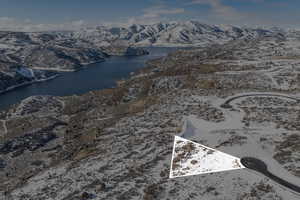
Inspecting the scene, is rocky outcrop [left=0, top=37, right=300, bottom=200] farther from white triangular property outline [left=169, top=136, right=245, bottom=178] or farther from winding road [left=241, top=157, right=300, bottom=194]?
white triangular property outline [left=169, top=136, right=245, bottom=178]

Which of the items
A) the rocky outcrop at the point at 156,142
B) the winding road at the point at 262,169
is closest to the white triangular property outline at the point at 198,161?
the winding road at the point at 262,169

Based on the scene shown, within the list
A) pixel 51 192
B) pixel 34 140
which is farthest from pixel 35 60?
pixel 51 192

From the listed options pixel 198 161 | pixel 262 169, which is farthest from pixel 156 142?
pixel 262 169

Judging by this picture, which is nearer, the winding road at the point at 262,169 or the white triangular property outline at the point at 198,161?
the winding road at the point at 262,169

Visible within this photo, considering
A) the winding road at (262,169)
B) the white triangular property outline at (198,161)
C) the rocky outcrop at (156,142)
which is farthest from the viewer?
the white triangular property outline at (198,161)

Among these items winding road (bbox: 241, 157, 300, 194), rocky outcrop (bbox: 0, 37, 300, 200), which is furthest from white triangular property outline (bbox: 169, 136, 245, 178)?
rocky outcrop (bbox: 0, 37, 300, 200)

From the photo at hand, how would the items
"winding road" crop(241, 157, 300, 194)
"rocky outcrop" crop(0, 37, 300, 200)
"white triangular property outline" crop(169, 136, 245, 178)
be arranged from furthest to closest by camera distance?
"white triangular property outline" crop(169, 136, 245, 178) → "rocky outcrop" crop(0, 37, 300, 200) → "winding road" crop(241, 157, 300, 194)

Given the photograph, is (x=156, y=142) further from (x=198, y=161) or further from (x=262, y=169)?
(x=262, y=169)

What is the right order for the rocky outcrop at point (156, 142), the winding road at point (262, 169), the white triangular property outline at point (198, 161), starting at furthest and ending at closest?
the white triangular property outline at point (198, 161) < the rocky outcrop at point (156, 142) < the winding road at point (262, 169)

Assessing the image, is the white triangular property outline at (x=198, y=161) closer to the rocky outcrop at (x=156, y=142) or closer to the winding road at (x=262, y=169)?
the winding road at (x=262, y=169)
